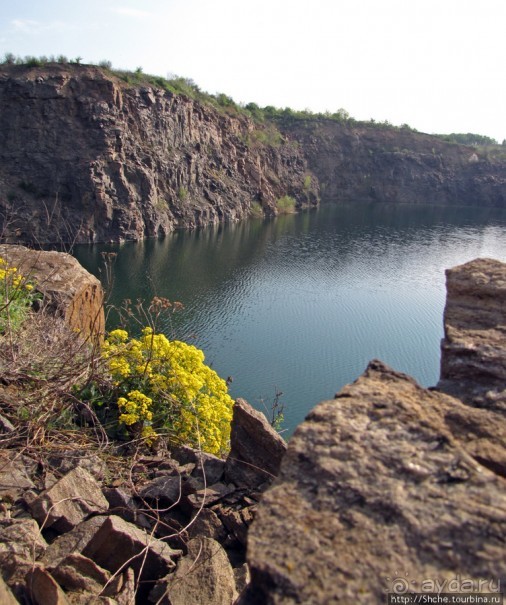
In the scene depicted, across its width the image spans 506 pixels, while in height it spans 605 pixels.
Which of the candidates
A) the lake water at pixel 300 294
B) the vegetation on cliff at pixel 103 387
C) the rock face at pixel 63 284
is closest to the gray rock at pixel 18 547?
the vegetation on cliff at pixel 103 387

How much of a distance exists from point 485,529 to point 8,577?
2.21m

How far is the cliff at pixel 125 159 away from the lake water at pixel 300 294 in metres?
2.83

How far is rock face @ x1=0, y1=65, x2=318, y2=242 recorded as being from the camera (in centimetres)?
3494

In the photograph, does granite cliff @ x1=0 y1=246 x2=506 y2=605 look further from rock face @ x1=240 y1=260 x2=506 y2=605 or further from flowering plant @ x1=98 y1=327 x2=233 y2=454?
flowering plant @ x1=98 y1=327 x2=233 y2=454

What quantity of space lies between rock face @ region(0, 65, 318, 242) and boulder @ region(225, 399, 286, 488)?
28633mm

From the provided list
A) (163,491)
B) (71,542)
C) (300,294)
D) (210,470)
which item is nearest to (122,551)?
(71,542)

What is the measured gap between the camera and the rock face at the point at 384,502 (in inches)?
57.8

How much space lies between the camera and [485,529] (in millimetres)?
1540

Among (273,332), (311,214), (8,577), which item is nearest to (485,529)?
(8,577)

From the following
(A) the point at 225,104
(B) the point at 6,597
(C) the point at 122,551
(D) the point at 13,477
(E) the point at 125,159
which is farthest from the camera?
(A) the point at 225,104

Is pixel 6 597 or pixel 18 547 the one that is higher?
pixel 6 597

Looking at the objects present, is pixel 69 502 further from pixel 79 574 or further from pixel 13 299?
pixel 13 299

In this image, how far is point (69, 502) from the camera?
3.21 m

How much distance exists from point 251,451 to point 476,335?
2.23 metres
